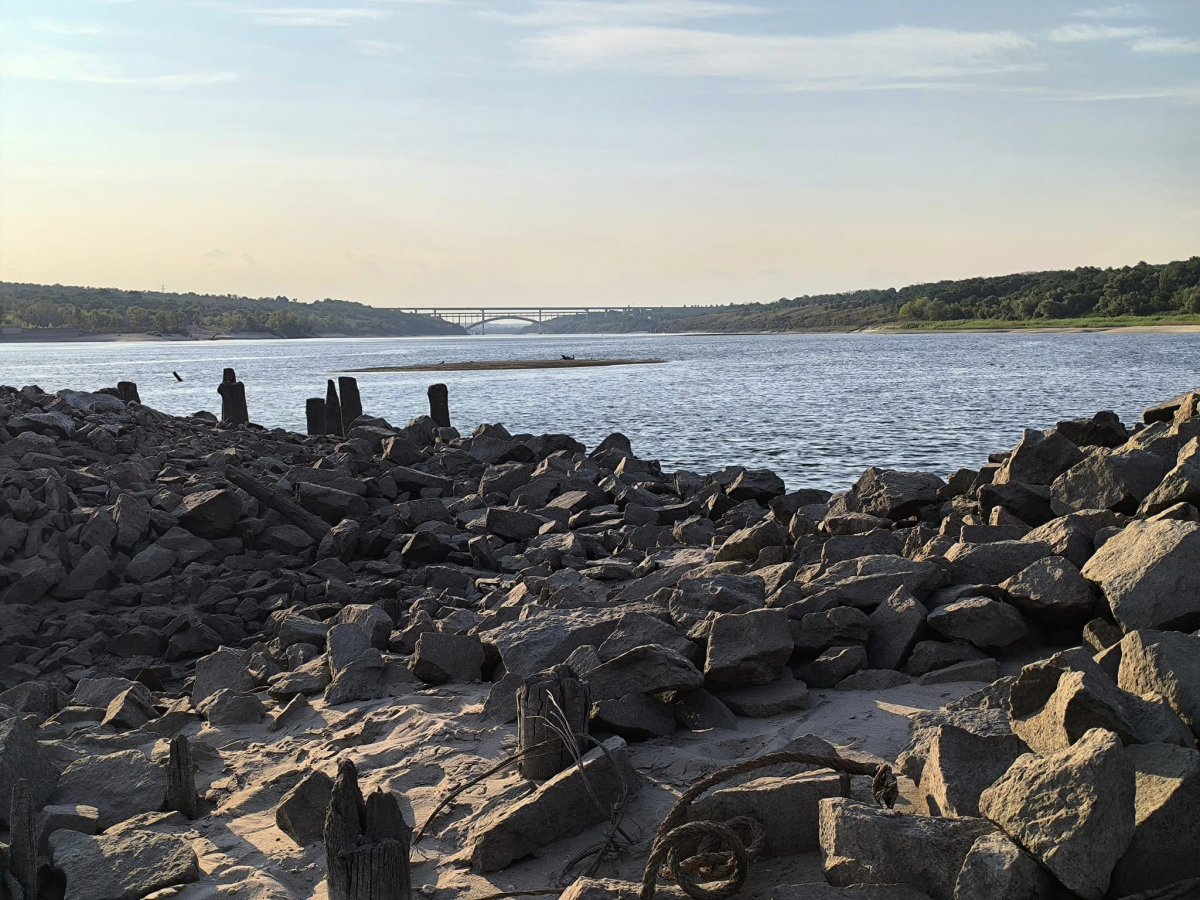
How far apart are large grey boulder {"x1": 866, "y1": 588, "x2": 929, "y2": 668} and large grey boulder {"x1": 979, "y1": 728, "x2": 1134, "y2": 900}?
7.99 feet

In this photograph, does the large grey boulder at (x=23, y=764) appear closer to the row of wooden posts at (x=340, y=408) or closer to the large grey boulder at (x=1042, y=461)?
the large grey boulder at (x=1042, y=461)

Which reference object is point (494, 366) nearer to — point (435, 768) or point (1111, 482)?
point (1111, 482)

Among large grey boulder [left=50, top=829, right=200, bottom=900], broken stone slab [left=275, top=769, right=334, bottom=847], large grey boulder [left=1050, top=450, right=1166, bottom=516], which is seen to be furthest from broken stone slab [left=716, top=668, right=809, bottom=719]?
large grey boulder [left=1050, top=450, right=1166, bottom=516]

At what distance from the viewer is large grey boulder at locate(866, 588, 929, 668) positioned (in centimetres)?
560

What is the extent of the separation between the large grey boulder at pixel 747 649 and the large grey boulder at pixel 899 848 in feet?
6.25

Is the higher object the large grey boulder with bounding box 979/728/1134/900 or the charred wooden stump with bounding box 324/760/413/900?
the large grey boulder with bounding box 979/728/1134/900

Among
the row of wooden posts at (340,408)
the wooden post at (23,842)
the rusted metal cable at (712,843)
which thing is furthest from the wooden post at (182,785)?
the row of wooden posts at (340,408)

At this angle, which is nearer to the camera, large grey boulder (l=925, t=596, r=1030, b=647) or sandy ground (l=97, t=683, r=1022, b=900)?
sandy ground (l=97, t=683, r=1022, b=900)

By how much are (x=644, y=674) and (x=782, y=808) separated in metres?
1.46

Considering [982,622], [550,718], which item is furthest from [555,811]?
[982,622]

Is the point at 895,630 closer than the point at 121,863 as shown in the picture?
No

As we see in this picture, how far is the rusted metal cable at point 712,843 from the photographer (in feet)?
11.5

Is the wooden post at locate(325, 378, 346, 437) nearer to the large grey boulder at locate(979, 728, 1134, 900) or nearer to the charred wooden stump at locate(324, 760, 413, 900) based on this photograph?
the charred wooden stump at locate(324, 760, 413, 900)

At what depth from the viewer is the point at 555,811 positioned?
4.30 meters
